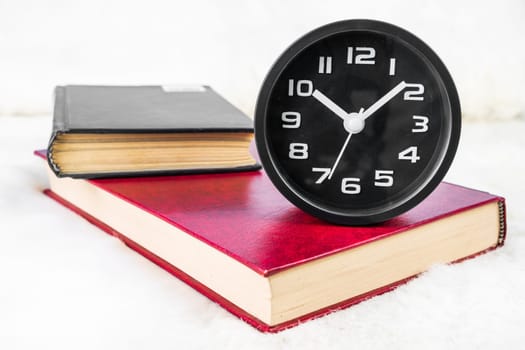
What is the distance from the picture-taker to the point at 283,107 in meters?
1.05

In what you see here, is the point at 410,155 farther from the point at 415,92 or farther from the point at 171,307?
the point at 171,307

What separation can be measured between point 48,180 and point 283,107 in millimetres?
815

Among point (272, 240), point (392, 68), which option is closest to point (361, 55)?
point (392, 68)

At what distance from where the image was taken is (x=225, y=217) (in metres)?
1.07

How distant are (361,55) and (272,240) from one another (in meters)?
0.31

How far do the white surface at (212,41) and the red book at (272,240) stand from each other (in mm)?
1253

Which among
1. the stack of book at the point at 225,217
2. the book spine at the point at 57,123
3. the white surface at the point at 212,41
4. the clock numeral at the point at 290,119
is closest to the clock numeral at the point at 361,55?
the clock numeral at the point at 290,119

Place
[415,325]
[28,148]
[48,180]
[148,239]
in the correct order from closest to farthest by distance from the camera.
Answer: [415,325] < [148,239] < [48,180] < [28,148]

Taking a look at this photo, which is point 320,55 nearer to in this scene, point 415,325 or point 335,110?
point 335,110

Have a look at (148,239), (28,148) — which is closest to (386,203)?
(148,239)

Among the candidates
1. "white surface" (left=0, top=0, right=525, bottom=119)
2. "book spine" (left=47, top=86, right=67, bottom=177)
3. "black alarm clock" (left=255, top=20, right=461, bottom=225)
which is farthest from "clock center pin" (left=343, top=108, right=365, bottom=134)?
"white surface" (left=0, top=0, right=525, bottom=119)

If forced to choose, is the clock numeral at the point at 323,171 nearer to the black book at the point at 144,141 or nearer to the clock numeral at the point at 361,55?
the clock numeral at the point at 361,55

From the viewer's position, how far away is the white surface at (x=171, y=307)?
2.93 ft

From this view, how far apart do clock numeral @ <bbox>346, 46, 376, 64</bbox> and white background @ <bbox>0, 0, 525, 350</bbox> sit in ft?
1.13
